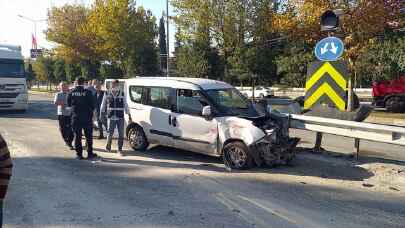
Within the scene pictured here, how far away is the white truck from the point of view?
2008 cm

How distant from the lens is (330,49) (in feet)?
31.3

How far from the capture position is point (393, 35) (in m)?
21.0

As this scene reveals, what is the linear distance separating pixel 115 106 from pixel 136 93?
73 centimetres

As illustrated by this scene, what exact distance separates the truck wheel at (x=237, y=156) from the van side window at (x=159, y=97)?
1839mm

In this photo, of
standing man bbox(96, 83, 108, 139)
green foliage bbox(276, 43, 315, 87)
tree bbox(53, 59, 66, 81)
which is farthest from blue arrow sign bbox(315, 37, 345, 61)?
tree bbox(53, 59, 66, 81)

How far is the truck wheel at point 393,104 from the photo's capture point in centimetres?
2226

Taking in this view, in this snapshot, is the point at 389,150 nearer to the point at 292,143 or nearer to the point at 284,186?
the point at 292,143

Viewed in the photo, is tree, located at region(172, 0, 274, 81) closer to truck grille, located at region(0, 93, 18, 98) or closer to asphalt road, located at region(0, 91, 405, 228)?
truck grille, located at region(0, 93, 18, 98)

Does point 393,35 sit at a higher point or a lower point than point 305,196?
higher

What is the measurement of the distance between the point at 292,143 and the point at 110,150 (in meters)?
4.13

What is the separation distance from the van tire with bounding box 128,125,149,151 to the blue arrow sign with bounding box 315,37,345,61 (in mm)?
4097

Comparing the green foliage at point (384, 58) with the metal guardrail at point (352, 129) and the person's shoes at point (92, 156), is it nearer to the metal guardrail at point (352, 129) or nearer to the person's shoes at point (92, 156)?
the metal guardrail at point (352, 129)

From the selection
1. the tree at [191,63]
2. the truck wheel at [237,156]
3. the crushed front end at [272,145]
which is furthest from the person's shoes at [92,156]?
the tree at [191,63]

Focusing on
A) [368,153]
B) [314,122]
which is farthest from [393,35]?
[314,122]
